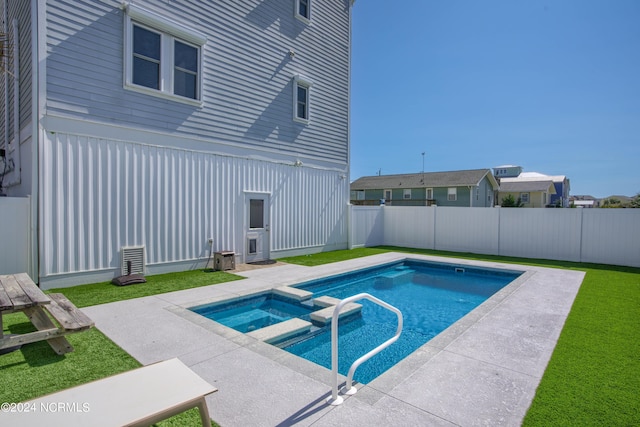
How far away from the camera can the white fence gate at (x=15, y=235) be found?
234 inches

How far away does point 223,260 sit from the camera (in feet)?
27.4

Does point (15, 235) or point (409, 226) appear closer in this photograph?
point (15, 235)

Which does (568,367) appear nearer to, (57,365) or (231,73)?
(57,365)

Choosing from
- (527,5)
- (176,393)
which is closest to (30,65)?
(176,393)

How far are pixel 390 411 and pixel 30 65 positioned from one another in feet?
28.5

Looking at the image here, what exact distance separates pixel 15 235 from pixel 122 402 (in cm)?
615

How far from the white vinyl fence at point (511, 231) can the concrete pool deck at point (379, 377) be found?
613cm

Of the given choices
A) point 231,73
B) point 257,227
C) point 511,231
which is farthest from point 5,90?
point 511,231

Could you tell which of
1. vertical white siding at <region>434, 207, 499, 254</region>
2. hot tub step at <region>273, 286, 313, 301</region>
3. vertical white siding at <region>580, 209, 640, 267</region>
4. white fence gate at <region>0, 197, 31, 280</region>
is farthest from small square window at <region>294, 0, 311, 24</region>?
vertical white siding at <region>580, 209, 640, 267</region>

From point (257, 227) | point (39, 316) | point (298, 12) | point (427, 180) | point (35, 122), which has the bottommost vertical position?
point (39, 316)

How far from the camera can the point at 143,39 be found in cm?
721

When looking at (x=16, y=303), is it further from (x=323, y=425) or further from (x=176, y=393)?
(x=323, y=425)

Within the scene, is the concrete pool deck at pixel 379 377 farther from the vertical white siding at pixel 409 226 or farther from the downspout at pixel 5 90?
the vertical white siding at pixel 409 226

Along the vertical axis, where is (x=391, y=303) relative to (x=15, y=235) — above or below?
below
